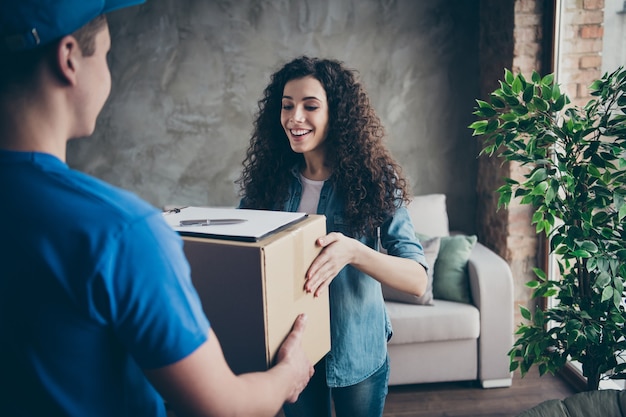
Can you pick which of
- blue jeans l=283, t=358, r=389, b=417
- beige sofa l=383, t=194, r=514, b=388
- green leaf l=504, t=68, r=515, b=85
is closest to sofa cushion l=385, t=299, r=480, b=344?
beige sofa l=383, t=194, r=514, b=388

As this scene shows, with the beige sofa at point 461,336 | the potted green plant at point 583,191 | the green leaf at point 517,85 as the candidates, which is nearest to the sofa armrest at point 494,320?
the beige sofa at point 461,336

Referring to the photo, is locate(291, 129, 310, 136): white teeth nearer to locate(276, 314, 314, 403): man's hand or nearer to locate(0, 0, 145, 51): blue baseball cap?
locate(276, 314, 314, 403): man's hand

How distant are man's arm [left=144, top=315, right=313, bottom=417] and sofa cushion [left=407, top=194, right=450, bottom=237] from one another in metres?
2.36

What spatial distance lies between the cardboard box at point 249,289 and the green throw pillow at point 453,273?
1.98 m

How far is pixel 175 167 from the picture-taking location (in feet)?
11.1

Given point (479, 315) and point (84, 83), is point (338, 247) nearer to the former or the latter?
point (84, 83)

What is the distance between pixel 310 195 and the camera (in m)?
1.41

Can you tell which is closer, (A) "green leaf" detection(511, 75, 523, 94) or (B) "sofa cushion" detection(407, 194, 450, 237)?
(A) "green leaf" detection(511, 75, 523, 94)

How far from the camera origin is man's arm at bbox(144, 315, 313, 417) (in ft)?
1.88

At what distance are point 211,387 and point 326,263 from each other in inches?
16.7

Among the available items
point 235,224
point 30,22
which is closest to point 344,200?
point 235,224

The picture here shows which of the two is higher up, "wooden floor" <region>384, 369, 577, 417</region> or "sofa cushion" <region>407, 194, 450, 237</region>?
"sofa cushion" <region>407, 194, 450, 237</region>

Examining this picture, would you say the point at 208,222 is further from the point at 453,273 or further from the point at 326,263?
the point at 453,273

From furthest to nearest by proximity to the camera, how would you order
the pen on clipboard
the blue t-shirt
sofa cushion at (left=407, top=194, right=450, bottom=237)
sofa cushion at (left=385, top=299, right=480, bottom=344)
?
sofa cushion at (left=407, top=194, right=450, bottom=237), sofa cushion at (left=385, top=299, right=480, bottom=344), the pen on clipboard, the blue t-shirt
